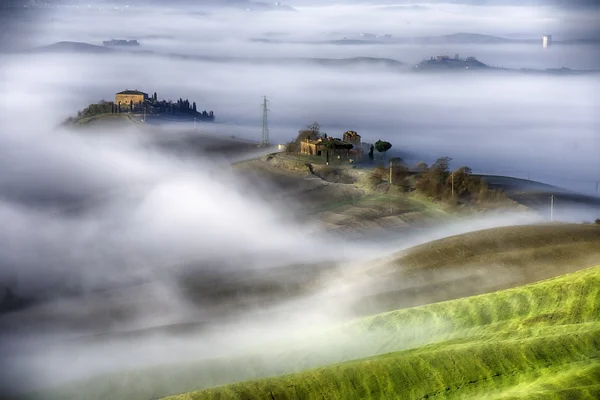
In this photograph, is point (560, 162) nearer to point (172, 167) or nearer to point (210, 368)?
point (172, 167)

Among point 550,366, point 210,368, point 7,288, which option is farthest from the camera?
point 7,288

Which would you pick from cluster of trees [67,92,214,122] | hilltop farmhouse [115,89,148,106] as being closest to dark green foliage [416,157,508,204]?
cluster of trees [67,92,214,122]

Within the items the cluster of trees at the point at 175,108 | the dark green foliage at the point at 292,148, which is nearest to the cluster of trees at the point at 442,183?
the dark green foliage at the point at 292,148

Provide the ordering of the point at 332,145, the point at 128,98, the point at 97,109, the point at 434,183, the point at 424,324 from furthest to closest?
the point at 128,98, the point at 97,109, the point at 332,145, the point at 434,183, the point at 424,324

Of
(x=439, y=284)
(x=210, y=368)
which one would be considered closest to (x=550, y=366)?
(x=210, y=368)

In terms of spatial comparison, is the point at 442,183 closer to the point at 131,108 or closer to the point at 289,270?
the point at 289,270

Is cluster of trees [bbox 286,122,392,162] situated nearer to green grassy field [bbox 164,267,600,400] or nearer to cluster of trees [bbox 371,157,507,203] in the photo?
cluster of trees [bbox 371,157,507,203]

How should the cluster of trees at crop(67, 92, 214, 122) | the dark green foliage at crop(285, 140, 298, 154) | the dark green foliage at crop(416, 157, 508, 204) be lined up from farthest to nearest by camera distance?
the cluster of trees at crop(67, 92, 214, 122) → the dark green foliage at crop(285, 140, 298, 154) → the dark green foliage at crop(416, 157, 508, 204)

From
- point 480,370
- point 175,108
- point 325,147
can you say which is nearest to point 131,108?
point 175,108
